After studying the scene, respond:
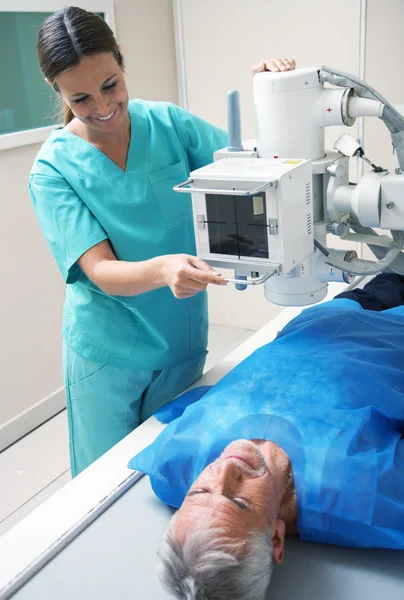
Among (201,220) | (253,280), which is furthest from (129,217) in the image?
(253,280)

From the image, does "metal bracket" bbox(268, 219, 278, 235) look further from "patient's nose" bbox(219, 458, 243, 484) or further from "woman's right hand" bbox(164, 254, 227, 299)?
"patient's nose" bbox(219, 458, 243, 484)

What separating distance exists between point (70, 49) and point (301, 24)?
1.69m

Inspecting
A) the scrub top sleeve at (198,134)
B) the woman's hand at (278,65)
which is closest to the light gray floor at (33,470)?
the scrub top sleeve at (198,134)

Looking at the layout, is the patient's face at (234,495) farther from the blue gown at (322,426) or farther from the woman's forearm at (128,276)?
the woman's forearm at (128,276)

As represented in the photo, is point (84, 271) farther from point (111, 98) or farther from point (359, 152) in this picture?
point (359, 152)

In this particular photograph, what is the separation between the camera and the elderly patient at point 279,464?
1013 millimetres

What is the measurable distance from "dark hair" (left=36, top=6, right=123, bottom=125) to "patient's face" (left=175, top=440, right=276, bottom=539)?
0.79 m

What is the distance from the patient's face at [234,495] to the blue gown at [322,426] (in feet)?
0.17

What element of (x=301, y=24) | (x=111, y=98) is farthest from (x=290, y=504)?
(x=301, y=24)

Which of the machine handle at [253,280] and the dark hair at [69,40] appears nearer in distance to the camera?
the machine handle at [253,280]

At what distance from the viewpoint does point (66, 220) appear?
4.63ft

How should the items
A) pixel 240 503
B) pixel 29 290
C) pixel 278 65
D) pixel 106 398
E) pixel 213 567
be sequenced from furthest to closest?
pixel 29 290 → pixel 106 398 → pixel 278 65 → pixel 240 503 → pixel 213 567

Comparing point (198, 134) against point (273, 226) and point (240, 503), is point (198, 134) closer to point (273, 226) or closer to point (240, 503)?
point (273, 226)

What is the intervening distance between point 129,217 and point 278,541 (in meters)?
0.75
